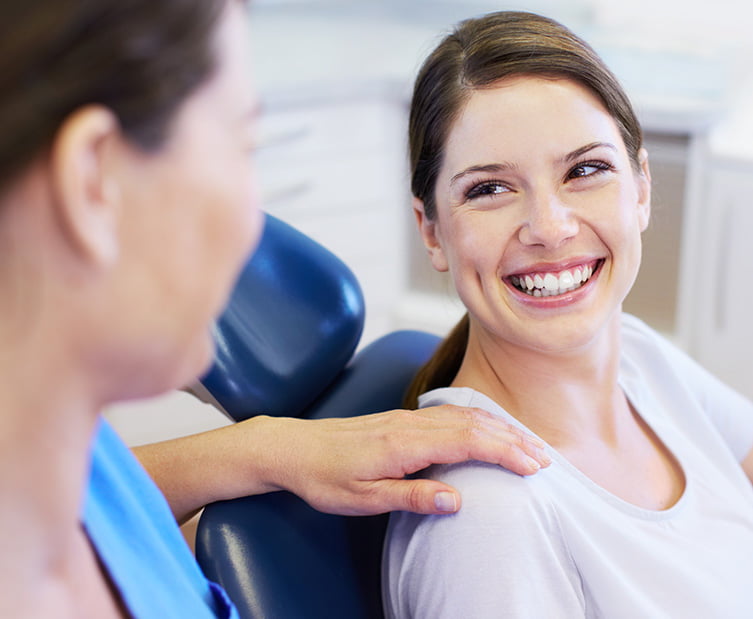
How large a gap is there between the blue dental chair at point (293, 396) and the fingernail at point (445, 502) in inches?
8.0

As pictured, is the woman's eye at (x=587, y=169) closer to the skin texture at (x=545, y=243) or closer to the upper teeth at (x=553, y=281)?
the skin texture at (x=545, y=243)

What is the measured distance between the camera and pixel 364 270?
8.93 ft

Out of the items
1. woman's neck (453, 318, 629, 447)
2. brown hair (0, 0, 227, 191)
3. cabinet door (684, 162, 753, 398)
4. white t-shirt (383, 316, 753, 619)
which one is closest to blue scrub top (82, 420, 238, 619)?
white t-shirt (383, 316, 753, 619)

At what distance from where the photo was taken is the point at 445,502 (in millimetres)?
957

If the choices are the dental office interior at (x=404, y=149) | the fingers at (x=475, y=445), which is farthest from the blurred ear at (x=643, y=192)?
the dental office interior at (x=404, y=149)

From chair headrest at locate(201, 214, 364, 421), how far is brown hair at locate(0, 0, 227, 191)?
672mm

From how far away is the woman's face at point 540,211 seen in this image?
1.04m

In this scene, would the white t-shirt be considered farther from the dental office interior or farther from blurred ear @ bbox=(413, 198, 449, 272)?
the dental office interior

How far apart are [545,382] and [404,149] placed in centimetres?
158

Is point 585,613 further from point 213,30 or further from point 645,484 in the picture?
point 213,30

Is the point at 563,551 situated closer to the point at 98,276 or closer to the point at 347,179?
the point at 98,276

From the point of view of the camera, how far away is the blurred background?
2324 millimetres

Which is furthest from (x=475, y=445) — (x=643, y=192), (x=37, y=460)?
(x=37, y=460)

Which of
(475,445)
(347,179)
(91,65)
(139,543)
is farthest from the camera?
(347,179)
